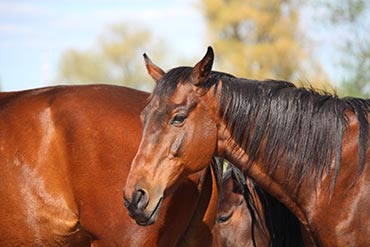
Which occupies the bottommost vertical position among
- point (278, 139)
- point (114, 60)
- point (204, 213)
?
point (204, 213)

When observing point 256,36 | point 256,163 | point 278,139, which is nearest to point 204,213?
point 256,163

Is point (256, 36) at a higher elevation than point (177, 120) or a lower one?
higher

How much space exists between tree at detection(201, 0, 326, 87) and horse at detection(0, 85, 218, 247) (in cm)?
3098

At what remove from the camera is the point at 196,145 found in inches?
166

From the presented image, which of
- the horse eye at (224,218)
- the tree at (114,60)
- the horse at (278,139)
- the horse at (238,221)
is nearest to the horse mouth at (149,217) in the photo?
the horse at (278,139)

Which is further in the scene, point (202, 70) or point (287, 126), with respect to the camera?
point (287, 126)

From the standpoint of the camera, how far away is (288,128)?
441 centimetres

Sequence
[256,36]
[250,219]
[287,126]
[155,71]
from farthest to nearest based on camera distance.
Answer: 1. [256,36]
2. [250,219]
3. [155,71]
4. [287,126]

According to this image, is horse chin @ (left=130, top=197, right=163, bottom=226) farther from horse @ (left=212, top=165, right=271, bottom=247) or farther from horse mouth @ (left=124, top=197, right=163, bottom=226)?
horse @ (left=212, top=165, right=271, bottom=247)

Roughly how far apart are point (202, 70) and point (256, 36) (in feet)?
113

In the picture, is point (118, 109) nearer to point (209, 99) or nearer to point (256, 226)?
point (209, 99)

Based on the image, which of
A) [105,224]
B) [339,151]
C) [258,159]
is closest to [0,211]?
[105,224]

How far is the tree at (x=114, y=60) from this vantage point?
4834cm

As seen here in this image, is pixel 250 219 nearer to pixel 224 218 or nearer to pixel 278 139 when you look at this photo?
pixel 224 218
